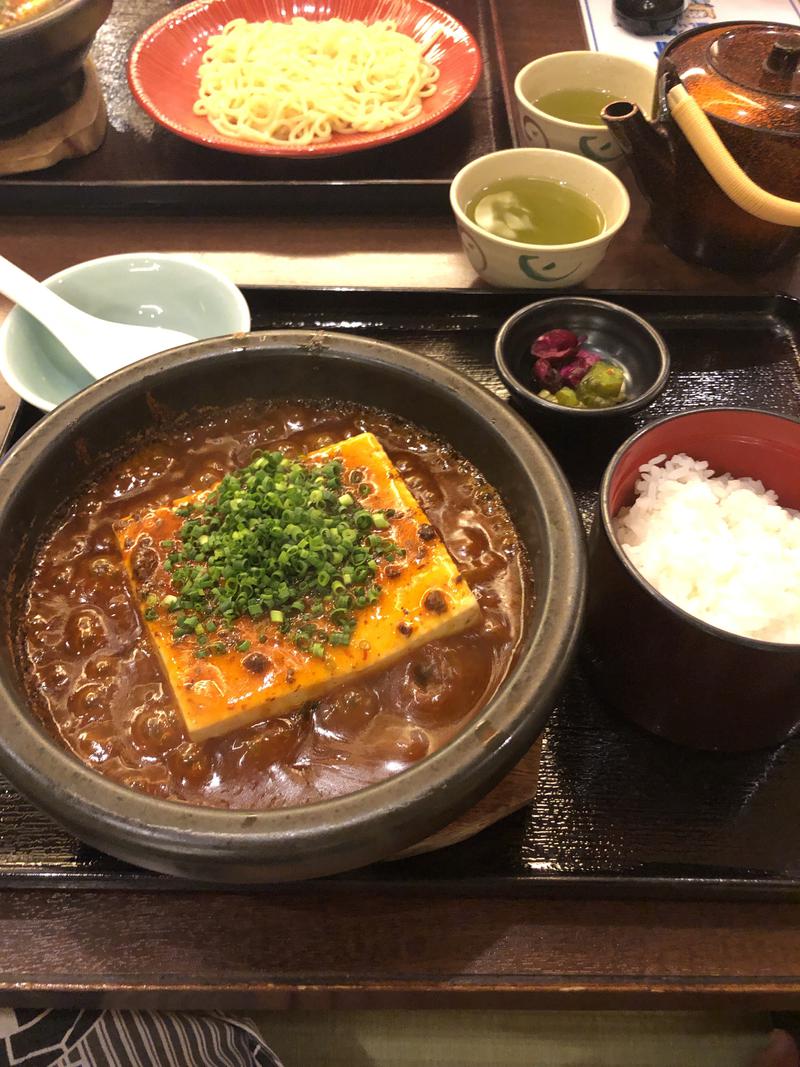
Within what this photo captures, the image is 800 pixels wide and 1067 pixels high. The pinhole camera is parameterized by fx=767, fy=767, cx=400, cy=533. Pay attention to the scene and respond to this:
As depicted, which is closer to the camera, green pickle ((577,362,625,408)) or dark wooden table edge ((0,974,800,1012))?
dark wooden table edge ((0,974,800,1012))

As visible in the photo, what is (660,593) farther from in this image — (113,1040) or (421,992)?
(113,1040)

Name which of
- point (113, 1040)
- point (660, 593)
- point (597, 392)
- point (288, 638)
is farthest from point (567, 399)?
point (113, 1040)

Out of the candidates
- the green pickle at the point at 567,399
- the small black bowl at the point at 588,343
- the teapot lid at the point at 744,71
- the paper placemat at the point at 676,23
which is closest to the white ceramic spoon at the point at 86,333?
the small black bowl at the point at 588,343

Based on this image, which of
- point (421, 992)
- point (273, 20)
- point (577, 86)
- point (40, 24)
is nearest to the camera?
point (421, 992)

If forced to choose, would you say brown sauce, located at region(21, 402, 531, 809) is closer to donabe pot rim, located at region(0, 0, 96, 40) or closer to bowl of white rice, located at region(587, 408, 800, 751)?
bowl of white rice, located at region(587, 408, 800, 751)

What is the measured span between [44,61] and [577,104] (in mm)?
1887

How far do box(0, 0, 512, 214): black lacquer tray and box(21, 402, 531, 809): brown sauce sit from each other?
1.38 metres

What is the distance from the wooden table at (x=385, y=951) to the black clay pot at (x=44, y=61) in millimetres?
2404

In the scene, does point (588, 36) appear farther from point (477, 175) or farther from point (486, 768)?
point (486, 768)

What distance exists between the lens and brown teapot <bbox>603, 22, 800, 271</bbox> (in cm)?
209

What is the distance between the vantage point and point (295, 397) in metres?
1.79

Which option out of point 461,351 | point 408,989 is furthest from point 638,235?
point 408,989

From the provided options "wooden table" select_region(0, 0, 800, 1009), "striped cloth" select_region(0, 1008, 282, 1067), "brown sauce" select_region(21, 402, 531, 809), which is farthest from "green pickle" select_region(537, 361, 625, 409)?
"striped cloth" select_region(0, 1008, 282, 1067)

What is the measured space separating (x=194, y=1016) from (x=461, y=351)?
1815mm
